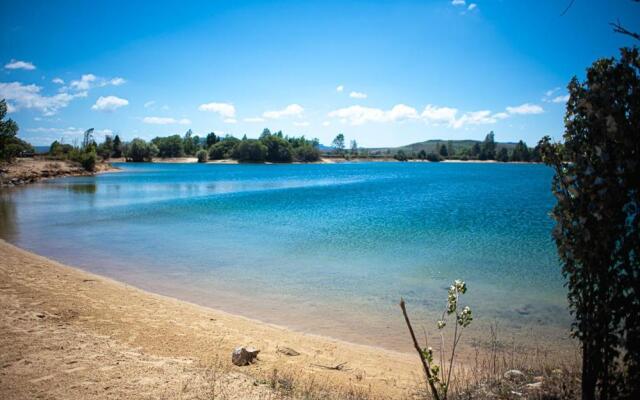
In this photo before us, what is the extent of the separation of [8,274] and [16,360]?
26.8 ft

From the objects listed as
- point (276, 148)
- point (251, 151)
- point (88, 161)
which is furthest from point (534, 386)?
point (276, 148)

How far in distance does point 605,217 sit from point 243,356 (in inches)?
259

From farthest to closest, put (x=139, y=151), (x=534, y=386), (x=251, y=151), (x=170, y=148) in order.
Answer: (x=170, y=148) < (x=251, y=151) < (x=139, y=151) < (x=534, y=386)

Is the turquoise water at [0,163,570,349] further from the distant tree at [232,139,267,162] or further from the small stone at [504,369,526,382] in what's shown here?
the distant tree at [232,139,267,162]

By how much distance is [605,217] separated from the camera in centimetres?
393

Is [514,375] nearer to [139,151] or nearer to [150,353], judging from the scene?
[150,353]

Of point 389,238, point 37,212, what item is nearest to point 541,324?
point 389,238

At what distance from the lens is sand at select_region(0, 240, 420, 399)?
228 inches

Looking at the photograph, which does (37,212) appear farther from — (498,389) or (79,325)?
(498,389)

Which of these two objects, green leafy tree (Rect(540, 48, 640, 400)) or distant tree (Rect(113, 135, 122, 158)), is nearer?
green leafy tree (Rect(540, 48, 640, 400))

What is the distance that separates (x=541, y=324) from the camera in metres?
11.1

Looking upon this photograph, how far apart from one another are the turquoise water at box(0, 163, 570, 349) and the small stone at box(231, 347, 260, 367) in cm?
349

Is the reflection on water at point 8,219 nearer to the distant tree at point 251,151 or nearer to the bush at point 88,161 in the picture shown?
the bush at point 88,161

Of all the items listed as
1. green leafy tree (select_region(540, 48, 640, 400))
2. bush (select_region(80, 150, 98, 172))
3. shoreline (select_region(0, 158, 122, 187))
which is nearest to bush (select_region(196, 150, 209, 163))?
shoreline (select_region(0, 158, 122, 187))
